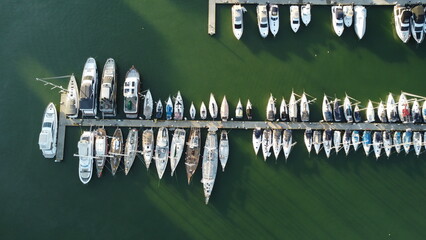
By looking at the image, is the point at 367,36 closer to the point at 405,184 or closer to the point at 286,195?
the point at 405,184

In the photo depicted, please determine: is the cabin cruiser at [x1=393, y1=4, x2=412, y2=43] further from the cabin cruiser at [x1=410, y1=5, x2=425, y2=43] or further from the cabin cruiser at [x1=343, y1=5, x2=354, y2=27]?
the cabin cruiser at [x1=343, y1=5, x2=354, y2=27]

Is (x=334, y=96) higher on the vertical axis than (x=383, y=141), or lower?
higher

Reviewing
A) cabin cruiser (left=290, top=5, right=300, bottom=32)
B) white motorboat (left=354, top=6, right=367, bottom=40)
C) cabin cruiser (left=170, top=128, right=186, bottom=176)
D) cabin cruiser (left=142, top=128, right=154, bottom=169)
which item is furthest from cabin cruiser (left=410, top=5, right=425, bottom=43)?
cabin cruiser (left=142, top=128, right=154, bottom=169)

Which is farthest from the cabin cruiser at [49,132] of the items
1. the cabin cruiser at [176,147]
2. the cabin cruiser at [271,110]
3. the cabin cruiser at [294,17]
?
the cabin cruiser at [294,17]

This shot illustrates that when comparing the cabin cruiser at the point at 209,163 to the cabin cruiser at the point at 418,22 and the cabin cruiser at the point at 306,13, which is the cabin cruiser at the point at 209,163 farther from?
the cabin cruiser at the point at 418,22

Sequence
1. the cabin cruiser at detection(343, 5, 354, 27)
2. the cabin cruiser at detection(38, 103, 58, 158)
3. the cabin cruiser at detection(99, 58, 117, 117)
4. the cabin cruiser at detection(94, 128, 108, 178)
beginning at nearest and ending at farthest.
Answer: the cabin cruiser at detection(38, 103, 58, 158) < the cabin cruiser at detection(99, 58, 117, 117) < the cabin cruiser at detection(94, 128, 108, 178) < the cabin cruiser at detection(343, 5, 354, 27)

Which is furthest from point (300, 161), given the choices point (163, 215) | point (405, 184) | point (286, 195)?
point (163, 215)
